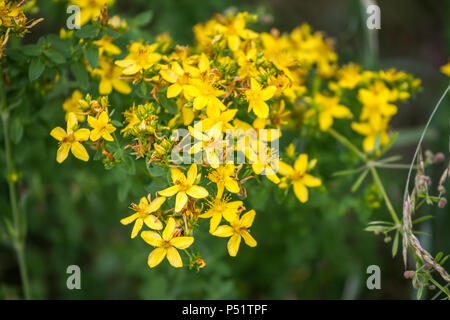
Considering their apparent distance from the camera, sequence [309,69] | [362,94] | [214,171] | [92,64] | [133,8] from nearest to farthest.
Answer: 1. [214,171]
2. [92,64]
3. [362,94]
4. [309,69]
5. [133,8]

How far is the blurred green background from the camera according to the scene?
2.13 metres

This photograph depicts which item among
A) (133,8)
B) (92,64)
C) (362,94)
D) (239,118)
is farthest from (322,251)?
(133,8)

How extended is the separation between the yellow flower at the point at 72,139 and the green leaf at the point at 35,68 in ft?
1.00

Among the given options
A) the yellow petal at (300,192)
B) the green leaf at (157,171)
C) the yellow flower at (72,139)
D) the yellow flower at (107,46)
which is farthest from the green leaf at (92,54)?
the yellow petal at (300,192)

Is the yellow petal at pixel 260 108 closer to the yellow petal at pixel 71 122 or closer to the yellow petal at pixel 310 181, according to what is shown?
the yellow petal at pixel 310 181

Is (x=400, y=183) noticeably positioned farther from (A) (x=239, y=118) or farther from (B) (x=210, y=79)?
(B) (x=210, y=79)

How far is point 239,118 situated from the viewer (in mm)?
1637

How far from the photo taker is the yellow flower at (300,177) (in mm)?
1632

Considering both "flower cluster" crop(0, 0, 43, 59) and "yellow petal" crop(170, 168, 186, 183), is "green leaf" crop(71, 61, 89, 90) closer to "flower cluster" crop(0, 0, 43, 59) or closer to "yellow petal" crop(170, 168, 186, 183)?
"flower cluster" crop(0, 0, 43, 59)

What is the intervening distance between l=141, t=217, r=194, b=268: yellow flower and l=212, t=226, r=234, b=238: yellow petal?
0.10 metres

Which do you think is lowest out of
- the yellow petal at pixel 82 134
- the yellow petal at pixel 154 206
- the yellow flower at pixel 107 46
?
the yellow petal at pixel 154 206

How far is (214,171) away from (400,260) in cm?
227

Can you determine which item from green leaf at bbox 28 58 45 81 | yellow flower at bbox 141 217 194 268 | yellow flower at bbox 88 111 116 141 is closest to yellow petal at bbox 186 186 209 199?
yellow flower at bbox 141 217 194 268

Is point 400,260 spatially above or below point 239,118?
below
